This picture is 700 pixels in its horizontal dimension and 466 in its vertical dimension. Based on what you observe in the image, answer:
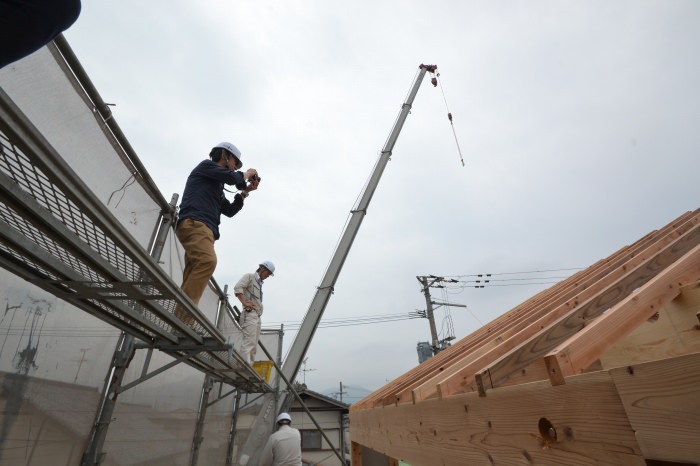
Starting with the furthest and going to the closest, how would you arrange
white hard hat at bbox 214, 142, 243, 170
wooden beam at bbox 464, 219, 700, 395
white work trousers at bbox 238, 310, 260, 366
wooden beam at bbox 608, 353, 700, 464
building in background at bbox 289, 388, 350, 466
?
1. building in background at bbox 289, 388, 350, 466
2. white work trousers at bbox 238, 310, 260, 366
3. white hard hat at bbox 214, 142, 243, 170
4. wooden beam at bbox 464, 219, 700, 395
5. wooden beam at bbox 608, 353, 700, 464

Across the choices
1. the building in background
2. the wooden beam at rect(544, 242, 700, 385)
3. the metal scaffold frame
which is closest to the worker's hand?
the metal scaffold frame

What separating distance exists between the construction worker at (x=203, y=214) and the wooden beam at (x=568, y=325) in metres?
2.32

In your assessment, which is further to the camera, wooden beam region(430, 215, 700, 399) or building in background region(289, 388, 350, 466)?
building in background region(289, 388, 350, 466)

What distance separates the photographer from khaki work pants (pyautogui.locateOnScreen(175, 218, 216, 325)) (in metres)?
3.05

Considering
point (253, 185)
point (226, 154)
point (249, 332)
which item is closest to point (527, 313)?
point (253, 185)

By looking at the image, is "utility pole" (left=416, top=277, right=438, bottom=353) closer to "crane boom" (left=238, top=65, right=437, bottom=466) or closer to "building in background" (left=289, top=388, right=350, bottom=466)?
"building in background" (left=289, top=388, right=350, bottom=466)

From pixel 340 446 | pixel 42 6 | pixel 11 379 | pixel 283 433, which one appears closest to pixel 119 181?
pixel 11 379

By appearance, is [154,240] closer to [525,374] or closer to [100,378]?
[100,378]

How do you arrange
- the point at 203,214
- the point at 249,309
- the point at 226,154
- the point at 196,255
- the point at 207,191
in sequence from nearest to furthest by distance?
1. the point at 196,255
2. the point at 203,214
3. the point at 207,191
4. the point at 226,154
5. the point at 249,309

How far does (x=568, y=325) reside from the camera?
167 cm

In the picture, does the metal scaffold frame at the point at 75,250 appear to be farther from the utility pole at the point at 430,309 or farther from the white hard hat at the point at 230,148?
the utility pole at the point at 430,309

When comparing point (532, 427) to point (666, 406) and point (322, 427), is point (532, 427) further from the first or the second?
point (322, 427)

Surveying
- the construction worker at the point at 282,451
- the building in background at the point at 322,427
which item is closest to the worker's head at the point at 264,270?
the construction worker at the point at 282,451

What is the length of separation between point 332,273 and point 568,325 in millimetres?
5778
